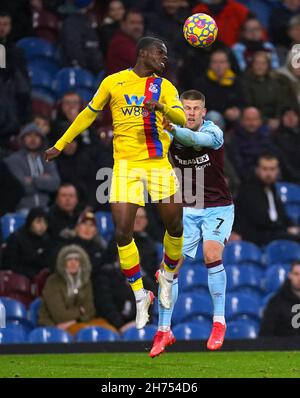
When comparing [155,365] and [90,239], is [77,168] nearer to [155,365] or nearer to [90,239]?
[90,239]

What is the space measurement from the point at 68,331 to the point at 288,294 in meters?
2.59

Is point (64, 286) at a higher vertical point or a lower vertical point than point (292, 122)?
lower

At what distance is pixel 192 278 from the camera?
15172 mm

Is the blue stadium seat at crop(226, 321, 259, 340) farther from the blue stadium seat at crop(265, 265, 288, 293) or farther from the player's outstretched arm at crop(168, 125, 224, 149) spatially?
the player's outstretched arm at crop(168, 125, 224, 149)

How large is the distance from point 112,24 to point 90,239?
4.49 metres

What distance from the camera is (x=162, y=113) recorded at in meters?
11.0

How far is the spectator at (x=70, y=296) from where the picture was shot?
1429 cm

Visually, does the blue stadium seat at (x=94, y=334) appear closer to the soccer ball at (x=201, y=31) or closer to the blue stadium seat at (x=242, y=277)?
the blue stadium seat at (x=242, y=277)

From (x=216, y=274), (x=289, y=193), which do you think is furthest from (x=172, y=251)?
(x=289, y=193)

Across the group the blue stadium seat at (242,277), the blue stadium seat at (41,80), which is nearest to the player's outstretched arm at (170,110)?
the blue stadium seat at (242,277)

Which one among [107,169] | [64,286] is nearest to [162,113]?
[64,286]

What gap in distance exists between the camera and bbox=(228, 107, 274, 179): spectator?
17031mm
